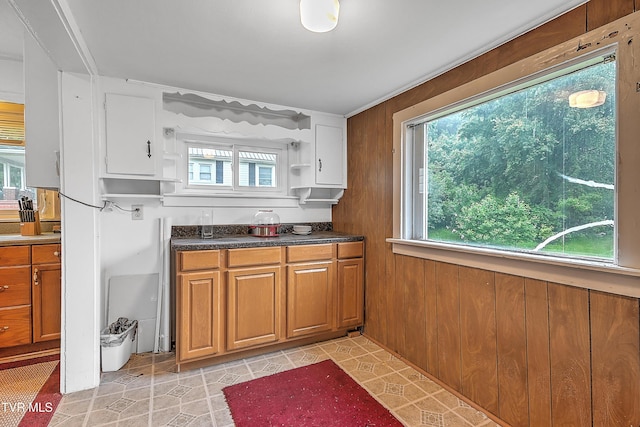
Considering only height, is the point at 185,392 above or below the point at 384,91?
below

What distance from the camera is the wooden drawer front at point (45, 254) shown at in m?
2.43

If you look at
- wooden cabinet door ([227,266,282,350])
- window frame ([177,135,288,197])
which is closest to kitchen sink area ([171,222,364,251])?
wooden cabinet door ([227,266,282,350])

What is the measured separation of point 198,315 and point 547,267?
2200 mm

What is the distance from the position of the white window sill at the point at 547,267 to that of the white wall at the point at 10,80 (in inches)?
141

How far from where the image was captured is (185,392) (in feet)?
6.53

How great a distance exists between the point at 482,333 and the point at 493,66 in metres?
1.60

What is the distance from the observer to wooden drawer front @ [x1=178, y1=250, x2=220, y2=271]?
7.18 ft

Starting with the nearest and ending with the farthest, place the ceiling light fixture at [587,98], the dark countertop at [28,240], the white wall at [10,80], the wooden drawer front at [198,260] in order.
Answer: the ceiling light fixture at [587,98]
the wooden drawer front at [198,260]
the dark countertop at [28,240]
the white wall at [10,80]

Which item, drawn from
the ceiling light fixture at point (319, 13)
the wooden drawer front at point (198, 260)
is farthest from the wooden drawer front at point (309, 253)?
the ceiling light fixture at point (319, 13)

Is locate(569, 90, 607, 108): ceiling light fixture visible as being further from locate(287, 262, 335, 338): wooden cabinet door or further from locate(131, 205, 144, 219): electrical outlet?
locate(131, 205, 144, 219): electrical outlet

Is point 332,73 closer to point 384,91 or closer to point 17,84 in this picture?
point 384,91

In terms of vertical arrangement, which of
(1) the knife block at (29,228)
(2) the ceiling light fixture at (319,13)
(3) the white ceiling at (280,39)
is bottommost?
(1) the knife block at (29,228)

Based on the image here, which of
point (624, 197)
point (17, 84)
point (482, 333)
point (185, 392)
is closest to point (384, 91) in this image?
point (624, 197)

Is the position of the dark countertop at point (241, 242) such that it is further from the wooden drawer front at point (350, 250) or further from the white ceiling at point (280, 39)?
the white ceiling at point (280, 39)
